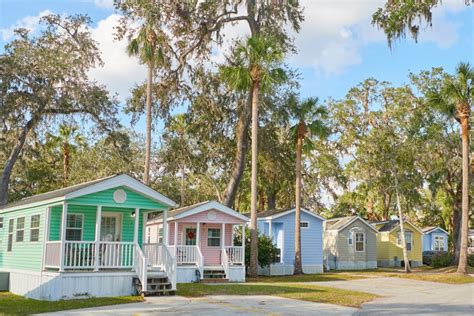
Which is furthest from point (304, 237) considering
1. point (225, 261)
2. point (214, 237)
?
point (225, 261)

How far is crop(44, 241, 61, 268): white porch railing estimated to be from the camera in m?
17.1

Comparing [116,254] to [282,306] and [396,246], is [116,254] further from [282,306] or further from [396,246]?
[396,246]

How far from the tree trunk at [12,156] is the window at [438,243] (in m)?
36.6

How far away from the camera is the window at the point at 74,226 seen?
61.2 feet

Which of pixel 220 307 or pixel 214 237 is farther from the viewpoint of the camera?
pixel 214 237

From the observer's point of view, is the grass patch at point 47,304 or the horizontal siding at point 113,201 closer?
the grass patch at point 47,304

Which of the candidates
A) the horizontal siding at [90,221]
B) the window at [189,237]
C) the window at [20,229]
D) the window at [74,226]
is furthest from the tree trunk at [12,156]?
the window at [74,226]

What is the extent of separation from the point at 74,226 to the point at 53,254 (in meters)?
1.57

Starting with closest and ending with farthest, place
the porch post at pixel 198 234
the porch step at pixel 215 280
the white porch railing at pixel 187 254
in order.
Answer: the porch step at pixel 215 280 → the white porch railing at pixel 187 254 → the porch post at pixel 198 234

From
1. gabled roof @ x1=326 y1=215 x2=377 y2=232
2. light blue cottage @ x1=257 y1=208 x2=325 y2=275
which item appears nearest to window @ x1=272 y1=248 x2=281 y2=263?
light blue cottage @ x1=257 y1=208 x2=325 y2=275

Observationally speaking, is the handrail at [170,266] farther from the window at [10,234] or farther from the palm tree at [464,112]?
the palm tree at [464,112]

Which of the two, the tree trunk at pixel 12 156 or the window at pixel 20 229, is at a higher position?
the tree trunk at pixel 12 156

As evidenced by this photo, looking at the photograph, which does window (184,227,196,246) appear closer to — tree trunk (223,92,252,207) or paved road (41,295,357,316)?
tree trunk (223,92,252,207)

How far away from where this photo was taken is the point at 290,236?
3284 centimetres
